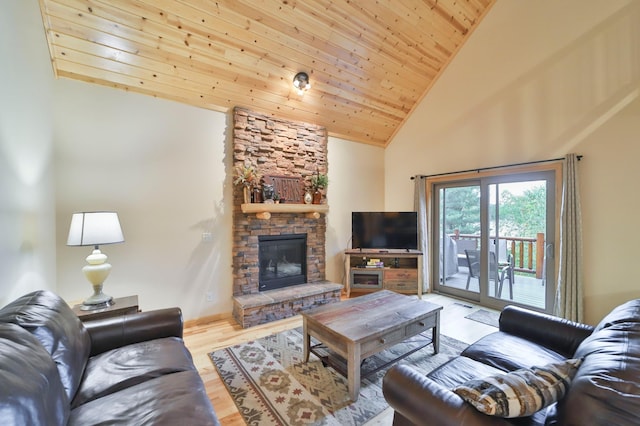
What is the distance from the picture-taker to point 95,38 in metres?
2.65

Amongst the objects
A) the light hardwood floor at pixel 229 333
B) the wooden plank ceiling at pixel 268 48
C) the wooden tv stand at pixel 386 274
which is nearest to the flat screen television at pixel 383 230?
the wooden tv stand at pixel 386 274

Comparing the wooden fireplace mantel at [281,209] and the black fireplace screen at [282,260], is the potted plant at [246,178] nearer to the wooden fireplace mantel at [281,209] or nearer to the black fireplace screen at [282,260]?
the wooden fireplace mantel at [281,209]

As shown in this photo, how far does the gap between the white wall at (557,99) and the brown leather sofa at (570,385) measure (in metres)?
2.07

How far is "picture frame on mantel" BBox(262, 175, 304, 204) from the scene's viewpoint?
13.6ft

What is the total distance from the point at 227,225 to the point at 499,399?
136 inches

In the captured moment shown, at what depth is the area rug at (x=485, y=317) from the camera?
11.7 ft

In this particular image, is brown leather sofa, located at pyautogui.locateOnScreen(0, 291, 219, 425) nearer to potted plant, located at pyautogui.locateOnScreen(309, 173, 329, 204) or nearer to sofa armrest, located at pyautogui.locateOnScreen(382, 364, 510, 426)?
sofa armrest, located at pyautogui.locateOnScreen(382, 364, 510, 426)

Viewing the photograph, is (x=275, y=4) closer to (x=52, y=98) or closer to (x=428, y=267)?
(x=52, y=98)

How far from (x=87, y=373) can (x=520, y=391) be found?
2.23 m

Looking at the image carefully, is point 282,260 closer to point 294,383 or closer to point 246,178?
point 246,178

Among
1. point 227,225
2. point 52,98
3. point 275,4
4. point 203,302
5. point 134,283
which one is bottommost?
point 203,302

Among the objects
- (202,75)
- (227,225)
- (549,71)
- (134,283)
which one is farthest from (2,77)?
(549,71)

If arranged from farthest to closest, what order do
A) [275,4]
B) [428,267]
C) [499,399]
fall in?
[428,267] < [275,4] < [499,399]

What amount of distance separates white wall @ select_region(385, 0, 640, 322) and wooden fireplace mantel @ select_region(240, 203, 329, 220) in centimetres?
225
